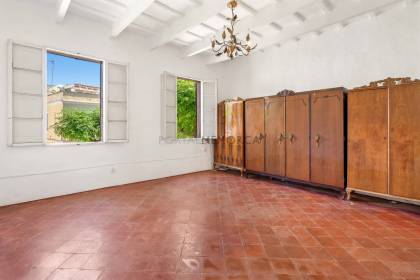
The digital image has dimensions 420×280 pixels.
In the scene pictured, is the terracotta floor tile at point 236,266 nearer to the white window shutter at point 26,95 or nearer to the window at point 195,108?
the white window shutter at point 26,95

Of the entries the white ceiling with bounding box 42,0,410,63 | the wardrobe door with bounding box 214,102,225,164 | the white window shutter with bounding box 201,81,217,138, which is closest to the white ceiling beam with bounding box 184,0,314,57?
the white ceiling with bounding box 42,0,410,63

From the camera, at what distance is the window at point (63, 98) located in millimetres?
4000

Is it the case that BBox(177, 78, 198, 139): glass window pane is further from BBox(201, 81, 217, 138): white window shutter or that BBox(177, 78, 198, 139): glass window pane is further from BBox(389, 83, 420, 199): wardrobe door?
BBox(389, 83, 420, 199): wardrobe door

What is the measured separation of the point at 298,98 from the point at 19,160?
18.0 ft

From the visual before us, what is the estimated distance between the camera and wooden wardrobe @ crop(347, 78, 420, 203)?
140 inches

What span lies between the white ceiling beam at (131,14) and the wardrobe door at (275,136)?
3.35 m

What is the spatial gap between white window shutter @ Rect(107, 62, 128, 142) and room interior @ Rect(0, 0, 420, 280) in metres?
0.03

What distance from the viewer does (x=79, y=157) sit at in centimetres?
476

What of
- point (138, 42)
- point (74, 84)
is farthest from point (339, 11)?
point (74, 84)

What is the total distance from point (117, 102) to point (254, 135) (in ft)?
11.3

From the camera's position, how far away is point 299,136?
5.05m

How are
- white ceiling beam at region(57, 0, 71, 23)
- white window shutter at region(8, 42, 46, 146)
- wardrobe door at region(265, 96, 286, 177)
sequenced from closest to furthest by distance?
white ceiling beam at region(57, 0, 71, 23) → white window shutter at region(8, 42, 46, 146) → wardrobe door at region(265, 96, 286, 177)

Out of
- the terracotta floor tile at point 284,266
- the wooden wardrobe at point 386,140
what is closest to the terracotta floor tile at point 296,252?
the terracotta floor tile at point 284,266

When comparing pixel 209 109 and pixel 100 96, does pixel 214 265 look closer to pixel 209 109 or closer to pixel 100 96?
pixel 100 96
